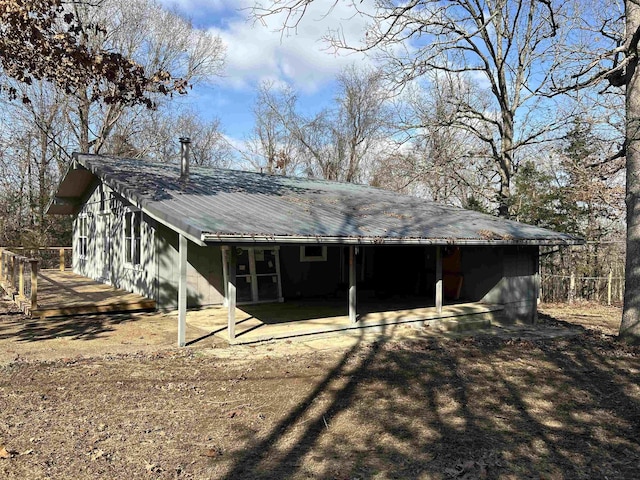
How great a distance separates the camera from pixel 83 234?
52.2 feet

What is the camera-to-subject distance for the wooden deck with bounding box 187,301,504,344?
8.29 meters

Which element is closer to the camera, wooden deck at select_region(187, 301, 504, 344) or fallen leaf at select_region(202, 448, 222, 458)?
fallen leaf at select_region(202, 448, 222, 458)

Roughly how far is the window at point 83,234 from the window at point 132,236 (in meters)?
4.12

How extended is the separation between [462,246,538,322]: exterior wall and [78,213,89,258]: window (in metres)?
11.6

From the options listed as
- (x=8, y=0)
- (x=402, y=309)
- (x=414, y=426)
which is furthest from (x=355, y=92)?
(x=414, y=426)

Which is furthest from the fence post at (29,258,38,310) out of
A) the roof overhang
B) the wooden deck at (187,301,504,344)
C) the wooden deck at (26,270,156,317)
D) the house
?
the roof overhang

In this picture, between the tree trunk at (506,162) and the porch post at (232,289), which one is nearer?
the porch post at (232,289)

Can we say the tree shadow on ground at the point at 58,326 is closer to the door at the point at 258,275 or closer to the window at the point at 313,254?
the door at the point at 258,275

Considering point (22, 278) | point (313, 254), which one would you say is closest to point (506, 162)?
point (313, 254)

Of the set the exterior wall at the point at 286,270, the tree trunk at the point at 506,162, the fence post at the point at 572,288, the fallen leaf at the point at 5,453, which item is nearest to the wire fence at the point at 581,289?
the fence post at the point at 572,288

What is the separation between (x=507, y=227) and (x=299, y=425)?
893 centimetres

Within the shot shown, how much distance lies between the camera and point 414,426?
14.5ft

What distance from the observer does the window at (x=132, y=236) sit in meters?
11.4

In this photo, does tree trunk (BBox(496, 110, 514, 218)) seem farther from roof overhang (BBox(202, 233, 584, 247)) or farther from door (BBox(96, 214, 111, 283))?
door (BBox(96, 214, 111, 283))
